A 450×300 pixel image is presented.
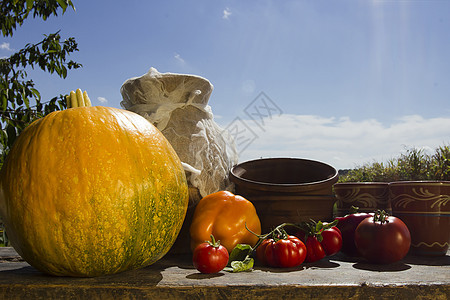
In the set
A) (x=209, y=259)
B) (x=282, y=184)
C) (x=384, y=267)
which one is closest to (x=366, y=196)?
(x=282, y=184)

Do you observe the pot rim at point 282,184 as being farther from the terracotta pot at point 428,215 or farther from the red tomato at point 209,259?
the red tomato at point 209,259

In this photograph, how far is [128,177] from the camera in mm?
1368

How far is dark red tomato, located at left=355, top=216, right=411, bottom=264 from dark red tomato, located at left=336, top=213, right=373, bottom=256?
16 centimetres

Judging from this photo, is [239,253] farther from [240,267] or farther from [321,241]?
[321,241]

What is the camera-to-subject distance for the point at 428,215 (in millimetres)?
1937

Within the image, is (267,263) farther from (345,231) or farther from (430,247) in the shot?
(430,247)

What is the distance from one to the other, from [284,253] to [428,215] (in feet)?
2.79

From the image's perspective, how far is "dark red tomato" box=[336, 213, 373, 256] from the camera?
1989 mm

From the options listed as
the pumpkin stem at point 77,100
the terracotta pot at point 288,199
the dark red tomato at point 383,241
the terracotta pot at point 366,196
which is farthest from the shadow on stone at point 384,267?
the pumpkin stem at point 77,100

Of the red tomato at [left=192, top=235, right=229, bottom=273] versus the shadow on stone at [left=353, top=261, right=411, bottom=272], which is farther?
the shadow on stone at [left=353, top=261, right=411, bottom=272]

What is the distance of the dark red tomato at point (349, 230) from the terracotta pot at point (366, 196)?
223mm

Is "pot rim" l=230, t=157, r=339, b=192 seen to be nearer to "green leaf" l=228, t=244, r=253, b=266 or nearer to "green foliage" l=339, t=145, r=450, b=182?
"green leaf" l=228, t=244, r=253, b=266

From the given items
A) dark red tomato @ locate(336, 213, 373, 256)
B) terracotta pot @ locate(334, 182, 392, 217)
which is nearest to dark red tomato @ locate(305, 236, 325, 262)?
dark red tomato @ locate(336, 213, 373, 256)

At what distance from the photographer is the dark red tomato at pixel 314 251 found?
1765 millimetres
